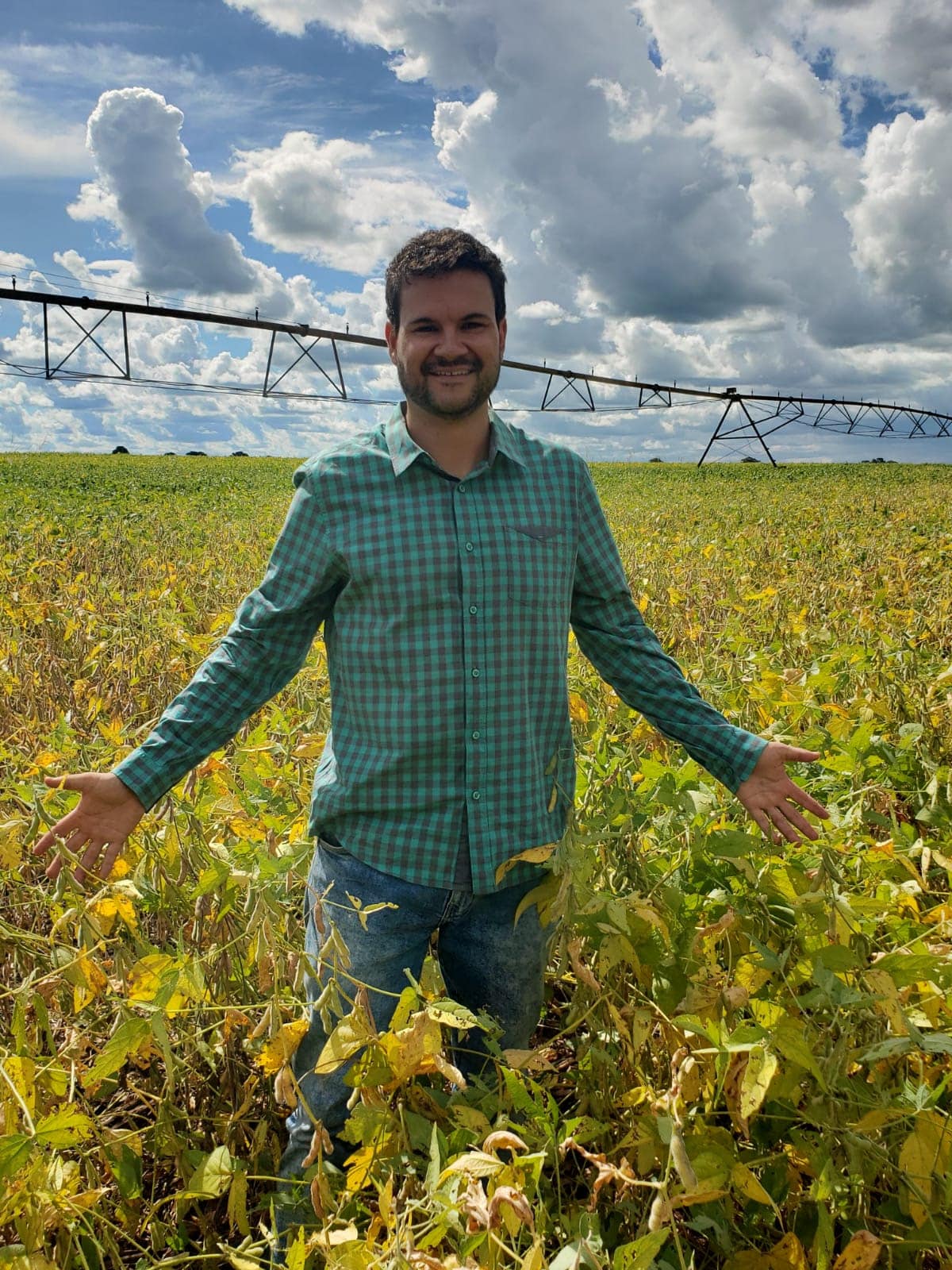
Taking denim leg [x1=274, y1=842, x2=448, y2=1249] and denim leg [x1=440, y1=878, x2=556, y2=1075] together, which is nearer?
denim leg [x1=274, y1=842, x2=448, y2=1249]

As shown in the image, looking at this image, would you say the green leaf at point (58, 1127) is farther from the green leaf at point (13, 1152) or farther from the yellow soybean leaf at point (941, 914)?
the yellow soybean leaf at point (941, 914)

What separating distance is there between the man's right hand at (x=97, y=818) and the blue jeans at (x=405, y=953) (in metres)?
0.39

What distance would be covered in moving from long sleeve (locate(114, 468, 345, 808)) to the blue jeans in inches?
13.7

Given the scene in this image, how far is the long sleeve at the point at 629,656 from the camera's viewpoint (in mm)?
1963

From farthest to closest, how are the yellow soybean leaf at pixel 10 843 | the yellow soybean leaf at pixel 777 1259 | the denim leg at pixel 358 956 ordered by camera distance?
the denim leg at pixel 358 956, the yellow soybean leaf at pixel 10 843, the yellow soybean leaf at pixel 777 1259

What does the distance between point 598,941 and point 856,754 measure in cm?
88

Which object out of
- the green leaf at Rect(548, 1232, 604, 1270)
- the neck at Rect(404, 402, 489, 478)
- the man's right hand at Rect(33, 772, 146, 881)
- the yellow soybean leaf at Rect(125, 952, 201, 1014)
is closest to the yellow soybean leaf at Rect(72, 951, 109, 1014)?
the yellow soybean leaf at Rect(125, 952, 201, 1014)

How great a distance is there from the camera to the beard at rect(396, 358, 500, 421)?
6.15 ft

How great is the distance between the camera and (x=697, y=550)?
9344 millimetres

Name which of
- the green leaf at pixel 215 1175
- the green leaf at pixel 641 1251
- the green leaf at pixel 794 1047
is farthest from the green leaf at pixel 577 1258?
the green leaf at pixel 215 1175

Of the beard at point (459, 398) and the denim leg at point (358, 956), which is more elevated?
the beard at point (459, 398)

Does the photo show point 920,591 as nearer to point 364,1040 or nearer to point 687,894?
point 687,894

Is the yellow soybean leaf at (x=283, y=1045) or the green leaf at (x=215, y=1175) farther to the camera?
the green leaf at (x=215, y=1175)

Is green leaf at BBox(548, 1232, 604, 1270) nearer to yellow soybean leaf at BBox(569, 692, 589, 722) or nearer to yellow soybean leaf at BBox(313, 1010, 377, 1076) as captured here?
yellow soybean leaf at BBox(313, 1010, 377, 1076)
